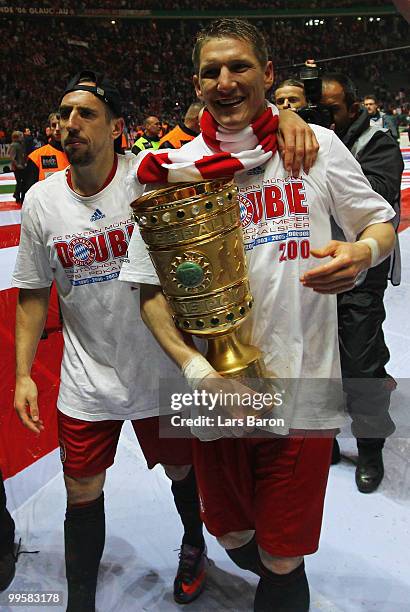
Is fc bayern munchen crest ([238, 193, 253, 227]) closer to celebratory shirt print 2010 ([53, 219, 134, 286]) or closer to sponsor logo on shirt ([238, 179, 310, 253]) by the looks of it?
sponsor logo on shirt ([238, 179, 310, 253])

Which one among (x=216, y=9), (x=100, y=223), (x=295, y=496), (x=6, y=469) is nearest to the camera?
(x=295, y=496)

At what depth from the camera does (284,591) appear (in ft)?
5.11

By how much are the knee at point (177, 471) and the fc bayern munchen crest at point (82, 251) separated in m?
0.72

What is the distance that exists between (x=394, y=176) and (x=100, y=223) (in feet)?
4.05

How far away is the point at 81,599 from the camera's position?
1.89 meters

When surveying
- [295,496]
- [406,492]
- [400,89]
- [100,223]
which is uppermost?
[100,223]

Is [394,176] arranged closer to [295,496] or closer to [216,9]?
[295,496]

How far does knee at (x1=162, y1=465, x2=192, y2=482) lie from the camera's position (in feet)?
6.70

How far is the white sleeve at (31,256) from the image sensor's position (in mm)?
1805

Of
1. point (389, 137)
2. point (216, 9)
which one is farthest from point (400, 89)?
point (389, 137)

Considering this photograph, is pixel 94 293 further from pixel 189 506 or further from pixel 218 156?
pixel 189 506

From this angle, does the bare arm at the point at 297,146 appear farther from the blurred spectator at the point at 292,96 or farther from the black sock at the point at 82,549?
the blurred spectator at the point at 292,96

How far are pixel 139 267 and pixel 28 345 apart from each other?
0.60 metres

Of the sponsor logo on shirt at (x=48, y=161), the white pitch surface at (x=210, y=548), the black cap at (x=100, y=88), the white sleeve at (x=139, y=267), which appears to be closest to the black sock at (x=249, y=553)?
the white pitch surface at (x=210, y=548)
